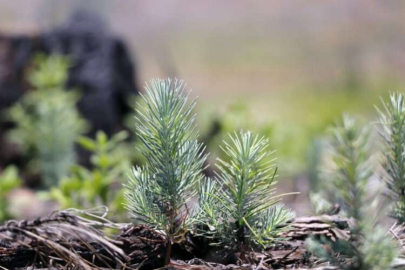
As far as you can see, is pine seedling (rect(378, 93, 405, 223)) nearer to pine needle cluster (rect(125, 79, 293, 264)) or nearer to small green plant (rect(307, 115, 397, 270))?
small green plant (rect(307, 115, 397, 270))

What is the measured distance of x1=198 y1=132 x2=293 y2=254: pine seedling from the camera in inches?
28.4

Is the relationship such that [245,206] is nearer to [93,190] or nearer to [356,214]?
[356,214]

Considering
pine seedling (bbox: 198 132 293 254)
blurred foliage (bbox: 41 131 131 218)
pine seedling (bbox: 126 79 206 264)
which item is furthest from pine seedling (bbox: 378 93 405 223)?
blurred foliage (bbox: 41 131 131 218)

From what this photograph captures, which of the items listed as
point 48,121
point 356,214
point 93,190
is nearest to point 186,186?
point 356,214

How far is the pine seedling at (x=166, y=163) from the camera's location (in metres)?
0.73

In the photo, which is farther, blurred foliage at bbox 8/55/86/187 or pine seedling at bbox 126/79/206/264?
blurred foliage at bbox 8/55/86/187

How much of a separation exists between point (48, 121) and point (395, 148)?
2568 mm

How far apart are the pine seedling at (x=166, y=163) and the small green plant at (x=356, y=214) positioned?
0.20 meters

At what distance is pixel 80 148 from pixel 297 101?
2832mm

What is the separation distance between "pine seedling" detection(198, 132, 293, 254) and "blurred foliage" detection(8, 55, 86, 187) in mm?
2150

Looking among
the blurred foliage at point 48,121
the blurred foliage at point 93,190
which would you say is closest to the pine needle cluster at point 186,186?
the blurred foliage at point 93,190

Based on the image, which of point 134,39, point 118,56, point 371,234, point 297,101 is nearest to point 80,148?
point 118,56

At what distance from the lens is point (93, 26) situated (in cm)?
396

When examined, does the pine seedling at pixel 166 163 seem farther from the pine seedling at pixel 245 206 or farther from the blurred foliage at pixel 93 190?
the blurred foliage at pixel 93 190
